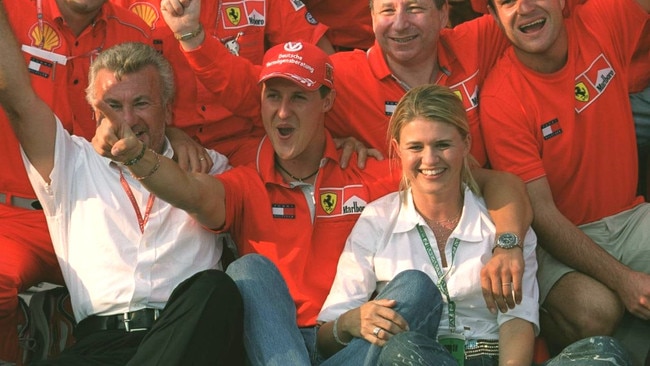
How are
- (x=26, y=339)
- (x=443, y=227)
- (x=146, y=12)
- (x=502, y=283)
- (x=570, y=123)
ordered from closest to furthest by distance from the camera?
(x=502, y=283), (x=443, y=227), (x=26, y=339), (x=570, y=123), (x=146, y=12)

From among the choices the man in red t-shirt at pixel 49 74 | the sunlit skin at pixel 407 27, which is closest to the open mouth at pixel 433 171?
the sunlit skin at pixel 407 27

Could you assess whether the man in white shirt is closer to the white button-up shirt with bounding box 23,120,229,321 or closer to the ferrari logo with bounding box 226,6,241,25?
the white button-up shirt with bounding box 23,120,229,321

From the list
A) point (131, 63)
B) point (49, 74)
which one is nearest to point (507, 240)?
point (131, 63)

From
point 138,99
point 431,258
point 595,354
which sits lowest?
point 595,354

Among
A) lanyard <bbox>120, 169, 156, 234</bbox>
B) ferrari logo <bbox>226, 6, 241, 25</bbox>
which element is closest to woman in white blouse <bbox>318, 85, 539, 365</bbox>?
lanyard <bbox>120, 169, 156, 234</bbox>

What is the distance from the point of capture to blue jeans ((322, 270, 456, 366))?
3588mm

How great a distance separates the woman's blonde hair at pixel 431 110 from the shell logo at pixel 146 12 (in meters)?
1.42

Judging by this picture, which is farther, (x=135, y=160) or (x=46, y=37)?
(x=46, y=37)

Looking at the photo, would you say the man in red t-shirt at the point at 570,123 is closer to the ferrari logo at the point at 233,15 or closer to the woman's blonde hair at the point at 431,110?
the woman's blonde hair at the point at 431,110

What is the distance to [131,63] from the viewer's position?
4.43m

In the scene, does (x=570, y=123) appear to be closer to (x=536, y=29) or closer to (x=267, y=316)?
(x=536, y=29)

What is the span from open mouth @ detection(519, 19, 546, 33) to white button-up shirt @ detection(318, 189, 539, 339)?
2.70 feet

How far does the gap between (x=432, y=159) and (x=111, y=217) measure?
4.02 feet

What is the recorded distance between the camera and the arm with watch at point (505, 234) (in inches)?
157
